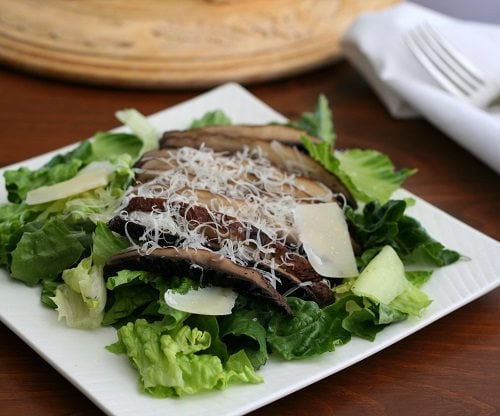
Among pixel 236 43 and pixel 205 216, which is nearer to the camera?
pixel 205 216

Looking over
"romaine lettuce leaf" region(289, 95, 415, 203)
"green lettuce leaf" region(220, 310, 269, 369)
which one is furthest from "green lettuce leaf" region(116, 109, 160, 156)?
"green lettuce leaf" region(220, 310, 269, 369)

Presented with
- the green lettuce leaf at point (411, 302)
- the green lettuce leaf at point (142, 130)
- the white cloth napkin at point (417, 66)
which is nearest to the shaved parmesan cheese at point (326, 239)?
the green lettuce leaf at point (411, 302)

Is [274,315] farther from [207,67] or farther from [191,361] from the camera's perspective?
[207,67]

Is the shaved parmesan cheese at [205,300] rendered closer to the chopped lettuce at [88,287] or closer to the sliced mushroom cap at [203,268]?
the sliced mushroom cap at [203,268]

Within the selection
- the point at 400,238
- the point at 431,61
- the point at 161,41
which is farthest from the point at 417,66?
the point at 400,238

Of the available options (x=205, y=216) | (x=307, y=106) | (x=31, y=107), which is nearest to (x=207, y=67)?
(x=307, y=106)

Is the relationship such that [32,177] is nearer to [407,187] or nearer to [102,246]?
[102,246]

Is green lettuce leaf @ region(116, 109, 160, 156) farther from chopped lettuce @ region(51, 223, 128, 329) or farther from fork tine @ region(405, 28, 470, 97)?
fork tine @ region(405, 28, 470, 97)
